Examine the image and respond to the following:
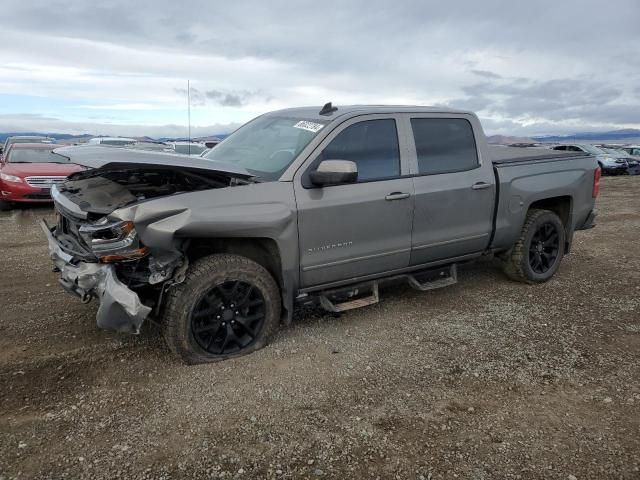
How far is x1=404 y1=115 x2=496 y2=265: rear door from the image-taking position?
14.7 feet

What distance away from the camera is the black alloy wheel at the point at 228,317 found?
11.8 feet

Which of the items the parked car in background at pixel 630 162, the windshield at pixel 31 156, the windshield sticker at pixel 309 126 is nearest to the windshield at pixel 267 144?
the windshield sticker at pixel 309 126

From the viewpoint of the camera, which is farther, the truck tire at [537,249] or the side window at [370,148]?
the truck tire at [537,249]

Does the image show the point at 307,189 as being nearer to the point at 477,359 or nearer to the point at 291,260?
the point at 291,260

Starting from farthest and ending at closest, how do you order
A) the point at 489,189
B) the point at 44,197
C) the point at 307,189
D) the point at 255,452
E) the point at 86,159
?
the point at 44,197, the point at 489,189, the point at 307,189, the point at 86,159, the point at 255,452

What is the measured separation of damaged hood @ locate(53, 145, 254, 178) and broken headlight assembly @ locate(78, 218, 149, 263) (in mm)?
374

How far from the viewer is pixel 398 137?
14.4 ft

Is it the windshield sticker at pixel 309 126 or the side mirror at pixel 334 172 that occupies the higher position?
the windshield sticker at pixel 309 126

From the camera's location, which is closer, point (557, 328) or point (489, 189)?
point (557, 328)

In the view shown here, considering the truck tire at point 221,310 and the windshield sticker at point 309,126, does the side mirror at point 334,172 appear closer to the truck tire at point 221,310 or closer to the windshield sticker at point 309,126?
the windshield sticker at point 309,126

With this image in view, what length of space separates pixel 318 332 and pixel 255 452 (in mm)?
1642

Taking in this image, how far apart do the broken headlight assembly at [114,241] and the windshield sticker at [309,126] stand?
5.40ft

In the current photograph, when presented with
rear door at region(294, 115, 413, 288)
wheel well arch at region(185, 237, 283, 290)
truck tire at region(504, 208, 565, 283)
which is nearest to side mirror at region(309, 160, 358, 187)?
rear door at region(294, 115, 413, 288)

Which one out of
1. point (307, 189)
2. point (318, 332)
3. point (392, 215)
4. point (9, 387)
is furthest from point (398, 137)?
point (9, 387)
